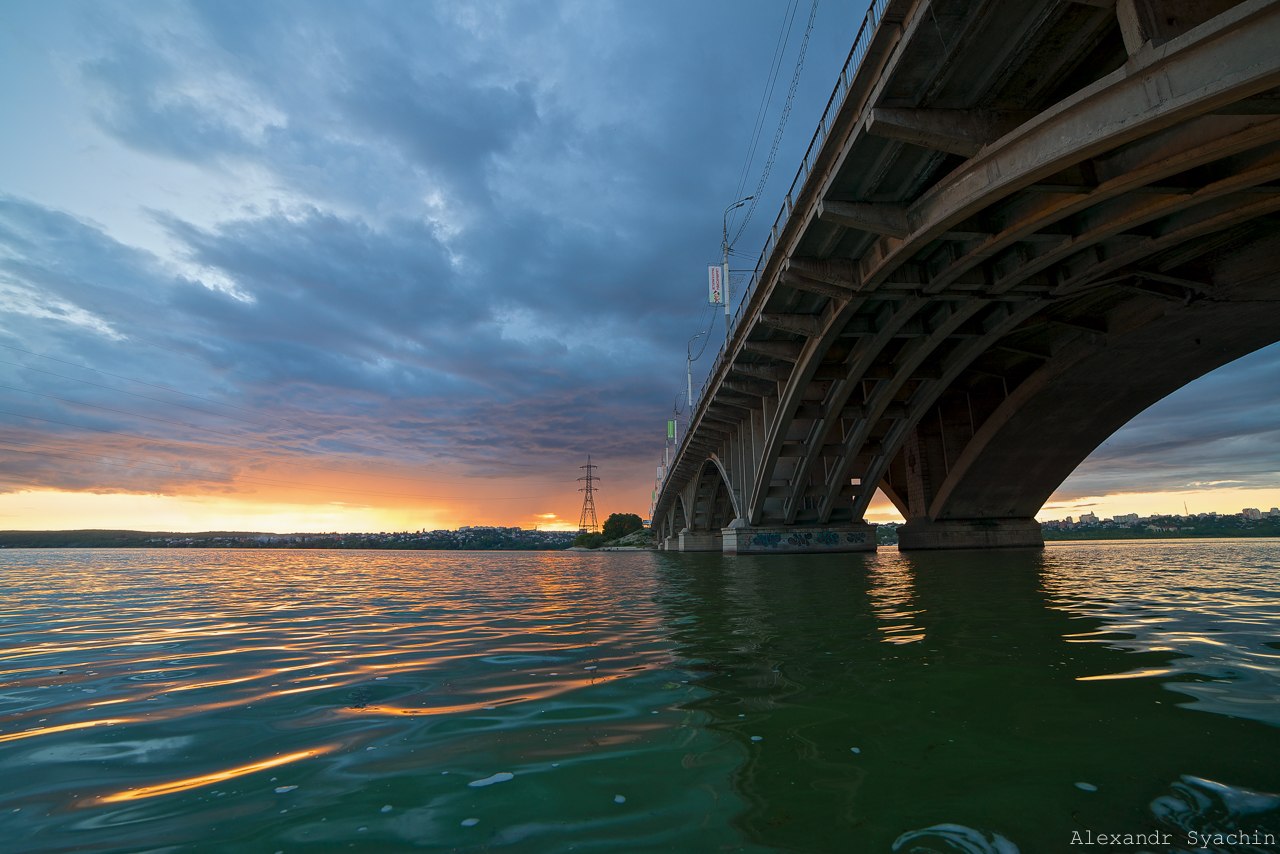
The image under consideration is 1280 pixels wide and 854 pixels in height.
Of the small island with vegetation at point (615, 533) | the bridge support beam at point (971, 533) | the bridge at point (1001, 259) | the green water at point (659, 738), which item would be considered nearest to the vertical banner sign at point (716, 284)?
the bridge at point (1001, 259)

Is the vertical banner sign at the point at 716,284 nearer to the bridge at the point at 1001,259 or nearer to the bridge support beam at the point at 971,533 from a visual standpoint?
the bridge at the point at 1001,259

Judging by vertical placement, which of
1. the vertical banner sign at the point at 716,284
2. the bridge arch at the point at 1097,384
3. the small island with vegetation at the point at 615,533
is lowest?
the small island with vegetation at the point at 615,533

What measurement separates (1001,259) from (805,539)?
2373 centimetres

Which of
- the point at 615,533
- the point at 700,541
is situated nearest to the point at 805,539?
the point at 700,541

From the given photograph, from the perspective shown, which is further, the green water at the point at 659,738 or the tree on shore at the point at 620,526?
the tree on shore at the point at 620,526

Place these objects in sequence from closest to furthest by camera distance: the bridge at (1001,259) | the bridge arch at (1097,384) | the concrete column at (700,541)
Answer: the bridge at (1001,259) → the bridge arch at (1097,384) → the concrete column at (700,541)

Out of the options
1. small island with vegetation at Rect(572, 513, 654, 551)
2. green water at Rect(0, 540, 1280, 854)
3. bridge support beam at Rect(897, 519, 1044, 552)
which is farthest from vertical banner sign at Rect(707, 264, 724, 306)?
small island with vegetation at Rect(572, 513, 654, 551)

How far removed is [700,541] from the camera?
7038cm

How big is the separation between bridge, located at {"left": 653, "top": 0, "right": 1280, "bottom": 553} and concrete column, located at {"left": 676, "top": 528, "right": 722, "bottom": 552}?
25.9 m

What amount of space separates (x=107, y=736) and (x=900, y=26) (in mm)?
17367

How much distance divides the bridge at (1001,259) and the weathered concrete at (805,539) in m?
0.16

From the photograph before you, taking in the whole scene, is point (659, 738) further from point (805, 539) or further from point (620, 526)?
point (620, 526)

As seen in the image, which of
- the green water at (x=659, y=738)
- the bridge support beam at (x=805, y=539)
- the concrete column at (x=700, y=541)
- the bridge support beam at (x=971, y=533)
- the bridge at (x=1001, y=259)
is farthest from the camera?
the concrete column at (x=700, y=541)

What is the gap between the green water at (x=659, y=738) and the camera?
271 centimetres
